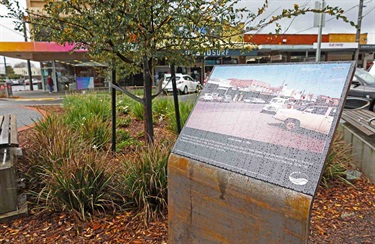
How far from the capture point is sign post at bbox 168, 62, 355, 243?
158 centimetres

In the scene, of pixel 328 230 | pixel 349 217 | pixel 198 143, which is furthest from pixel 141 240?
pixel 349 217

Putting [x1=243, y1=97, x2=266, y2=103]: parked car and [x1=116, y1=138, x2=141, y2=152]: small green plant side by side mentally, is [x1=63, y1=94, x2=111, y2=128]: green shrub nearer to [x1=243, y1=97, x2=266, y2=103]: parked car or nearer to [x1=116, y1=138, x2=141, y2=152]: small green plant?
[x1=116, y1=138, x2=141, y2=152]: small green plant

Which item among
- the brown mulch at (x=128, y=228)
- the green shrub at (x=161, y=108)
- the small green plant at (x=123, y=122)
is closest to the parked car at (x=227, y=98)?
the brown mulch at (x=128, y=228)

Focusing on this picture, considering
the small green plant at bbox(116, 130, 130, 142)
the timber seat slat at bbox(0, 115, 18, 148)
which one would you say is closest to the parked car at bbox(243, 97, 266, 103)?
the timber seat slat at bbox(0, 115, 18, 148)

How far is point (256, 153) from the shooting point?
1.76 m

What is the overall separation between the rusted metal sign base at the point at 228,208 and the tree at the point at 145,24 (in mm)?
1792

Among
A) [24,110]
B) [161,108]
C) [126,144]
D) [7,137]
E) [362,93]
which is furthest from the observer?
[24,110]

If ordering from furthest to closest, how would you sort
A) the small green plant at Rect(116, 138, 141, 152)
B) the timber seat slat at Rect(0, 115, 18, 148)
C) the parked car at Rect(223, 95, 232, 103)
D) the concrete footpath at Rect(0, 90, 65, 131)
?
the concrete footpath at Rect(0, 90, 65, 131)
the small green plant at Rect(116, 138, 141, 152)
the timber seat slat at Rect(0, 115, 18, 148)
the parked car at Rect(223, 95, 232, 103)

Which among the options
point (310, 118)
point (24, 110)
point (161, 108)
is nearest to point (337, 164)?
point (310, 118)

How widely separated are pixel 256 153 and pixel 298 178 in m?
0.30

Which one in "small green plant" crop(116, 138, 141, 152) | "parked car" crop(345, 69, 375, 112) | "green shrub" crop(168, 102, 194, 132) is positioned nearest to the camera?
"small green plant" crop(116, 138, 141, 152)

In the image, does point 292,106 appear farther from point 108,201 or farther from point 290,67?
point 108,201

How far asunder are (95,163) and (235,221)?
Answer: 1952mm

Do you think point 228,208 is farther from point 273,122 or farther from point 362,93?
point 362,93
